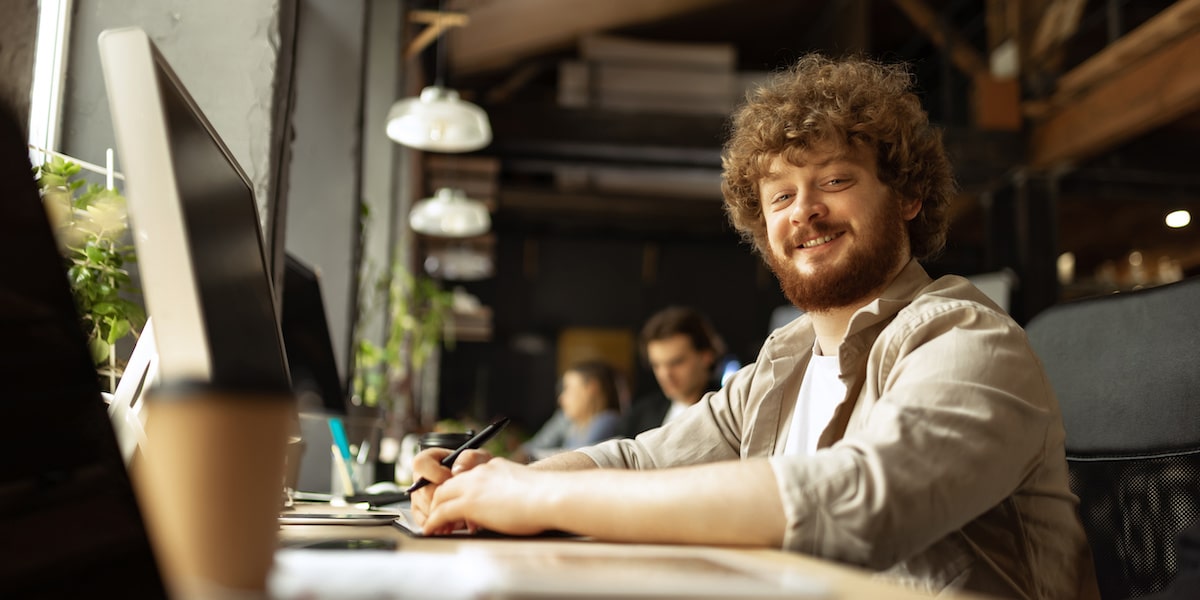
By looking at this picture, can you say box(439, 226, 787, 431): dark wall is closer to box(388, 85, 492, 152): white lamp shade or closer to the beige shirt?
box(388, 85, 492, 152): white lamp shade

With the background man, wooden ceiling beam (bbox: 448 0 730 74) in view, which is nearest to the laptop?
the background man

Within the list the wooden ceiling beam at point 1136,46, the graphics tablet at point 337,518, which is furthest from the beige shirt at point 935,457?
the wooden ceiling beam at point 1136,46

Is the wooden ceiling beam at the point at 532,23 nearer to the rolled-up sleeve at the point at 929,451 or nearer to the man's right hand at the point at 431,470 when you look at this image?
the man's right hand at the point at 431,470

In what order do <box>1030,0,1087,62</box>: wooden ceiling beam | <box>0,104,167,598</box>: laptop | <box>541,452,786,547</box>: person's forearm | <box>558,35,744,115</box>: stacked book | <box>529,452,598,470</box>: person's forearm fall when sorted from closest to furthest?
<box>0,104,167,598</box>: laptop, <box>541,452,786,547</box>: person's forearm, <box>529,452,598,470</box>: person's forearm, <box>1030,0,1087,62</box>: wooden ceiling beam, <box>558,35,744,115</box>: stacked book

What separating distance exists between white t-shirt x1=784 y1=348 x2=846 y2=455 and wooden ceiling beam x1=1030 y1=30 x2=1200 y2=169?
4875mm

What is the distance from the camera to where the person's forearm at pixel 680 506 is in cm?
80

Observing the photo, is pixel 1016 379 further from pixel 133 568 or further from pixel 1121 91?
pixel 1121 91

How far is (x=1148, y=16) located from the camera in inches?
290

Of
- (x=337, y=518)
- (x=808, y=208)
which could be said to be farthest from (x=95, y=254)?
(x=808, y=208)

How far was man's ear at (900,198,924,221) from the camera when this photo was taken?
5.30ft

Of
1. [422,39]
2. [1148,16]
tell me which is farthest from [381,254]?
[1148,16]

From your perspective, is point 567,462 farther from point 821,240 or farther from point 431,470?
point 821,240

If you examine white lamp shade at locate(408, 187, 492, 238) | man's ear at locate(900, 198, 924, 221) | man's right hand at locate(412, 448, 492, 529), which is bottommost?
white lamp shade at locate(408, 187, 492, 238)

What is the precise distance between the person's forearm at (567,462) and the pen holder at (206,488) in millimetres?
811
